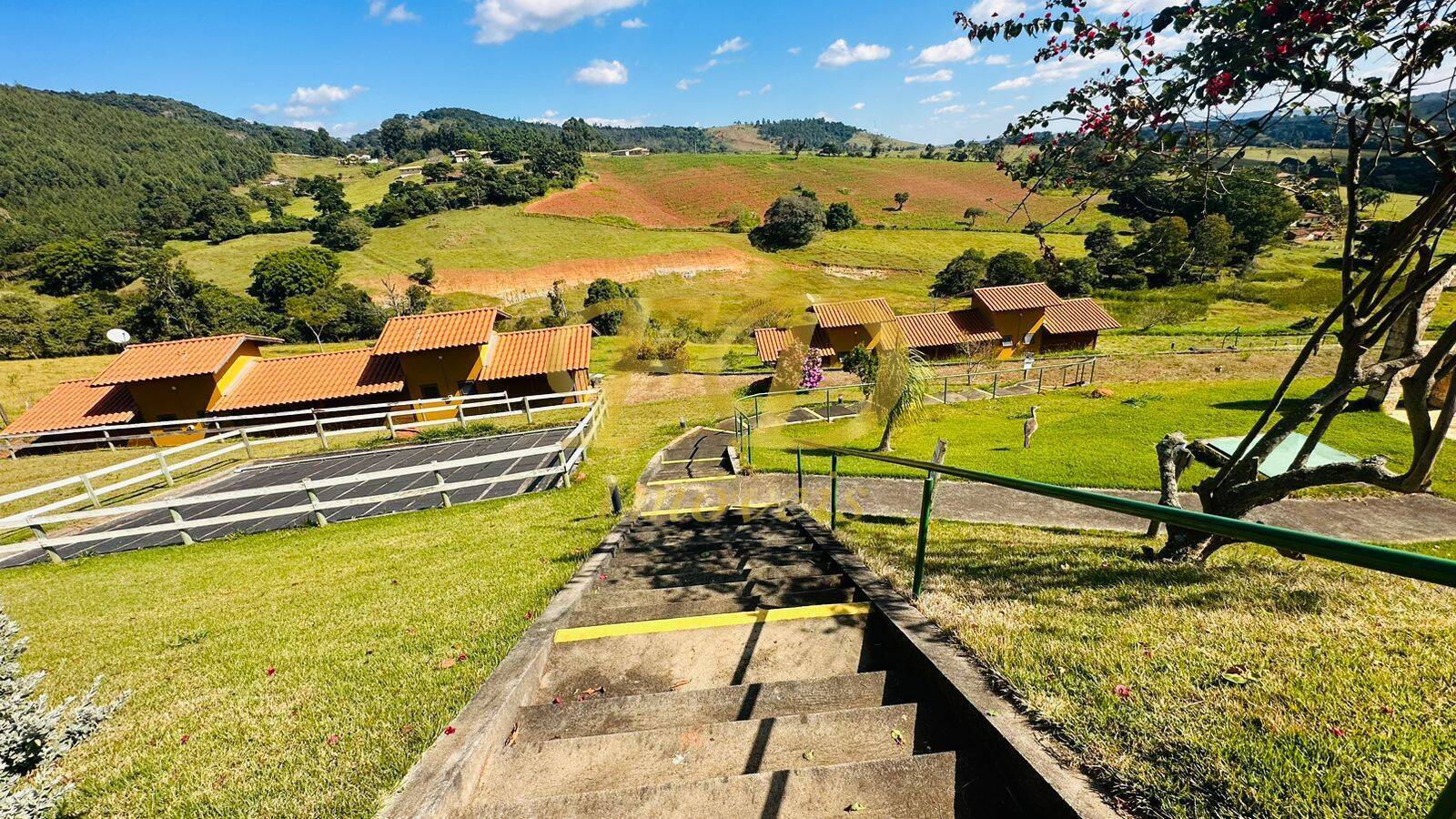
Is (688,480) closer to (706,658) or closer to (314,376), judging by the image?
(706,658)

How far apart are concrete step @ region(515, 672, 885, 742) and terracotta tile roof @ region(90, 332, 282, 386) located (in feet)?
87.1

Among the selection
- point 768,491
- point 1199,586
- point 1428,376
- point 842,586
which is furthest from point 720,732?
point 768,491

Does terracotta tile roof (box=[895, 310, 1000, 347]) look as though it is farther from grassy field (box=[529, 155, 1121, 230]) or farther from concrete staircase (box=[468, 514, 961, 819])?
concrete staircase (box=[468, 514, 961, 819])

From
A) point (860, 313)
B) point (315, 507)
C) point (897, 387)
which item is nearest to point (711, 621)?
point (860, 313)

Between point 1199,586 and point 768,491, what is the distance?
719 cm

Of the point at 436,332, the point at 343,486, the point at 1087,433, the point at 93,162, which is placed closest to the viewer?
the point at 343,486

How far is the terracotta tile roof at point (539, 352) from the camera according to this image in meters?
21.2

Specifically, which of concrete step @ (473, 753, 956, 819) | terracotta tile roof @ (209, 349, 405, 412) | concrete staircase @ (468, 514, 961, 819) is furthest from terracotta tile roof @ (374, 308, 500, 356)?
concrete step @ (473, 753, 956, 819)

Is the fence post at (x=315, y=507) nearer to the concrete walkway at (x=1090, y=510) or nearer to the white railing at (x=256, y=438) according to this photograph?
the white railing at (x=256, y=438)

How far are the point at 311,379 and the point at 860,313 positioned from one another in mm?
23893

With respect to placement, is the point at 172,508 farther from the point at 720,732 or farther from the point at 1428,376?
the point at 1428,376

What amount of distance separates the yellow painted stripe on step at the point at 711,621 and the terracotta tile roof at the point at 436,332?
65.6 feet

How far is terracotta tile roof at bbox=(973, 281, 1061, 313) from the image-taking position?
30109mm

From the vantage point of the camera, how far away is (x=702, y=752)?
229 cm
